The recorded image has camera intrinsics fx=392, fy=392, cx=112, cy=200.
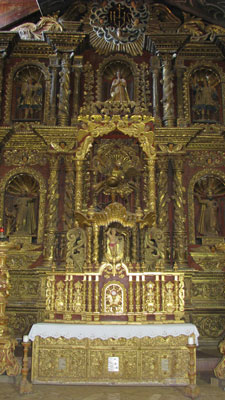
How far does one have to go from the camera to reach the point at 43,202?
11.3m

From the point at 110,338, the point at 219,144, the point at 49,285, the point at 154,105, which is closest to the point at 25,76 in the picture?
the point at 154,105

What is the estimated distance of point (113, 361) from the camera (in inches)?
280

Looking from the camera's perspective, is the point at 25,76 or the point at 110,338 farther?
the point at 25,76

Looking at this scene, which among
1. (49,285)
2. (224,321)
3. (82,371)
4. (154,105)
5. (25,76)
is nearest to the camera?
(82,371)

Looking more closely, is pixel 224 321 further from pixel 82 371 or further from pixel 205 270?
pixel 82 371

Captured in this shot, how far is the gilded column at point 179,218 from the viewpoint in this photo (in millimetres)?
10375

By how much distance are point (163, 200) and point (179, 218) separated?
26.5 inches

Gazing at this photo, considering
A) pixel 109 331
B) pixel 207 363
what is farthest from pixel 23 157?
pixel 207 363

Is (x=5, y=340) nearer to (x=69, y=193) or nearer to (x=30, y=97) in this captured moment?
(x=69, y=193)

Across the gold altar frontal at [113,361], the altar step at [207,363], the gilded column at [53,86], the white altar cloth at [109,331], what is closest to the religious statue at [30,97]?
the gilded column at [53,86]

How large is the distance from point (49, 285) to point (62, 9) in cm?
955

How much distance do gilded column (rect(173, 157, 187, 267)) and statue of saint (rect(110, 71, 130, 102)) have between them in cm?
243

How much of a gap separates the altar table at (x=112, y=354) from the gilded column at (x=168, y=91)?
20.9 ft

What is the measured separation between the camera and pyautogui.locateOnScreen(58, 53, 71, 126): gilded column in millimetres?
11531
